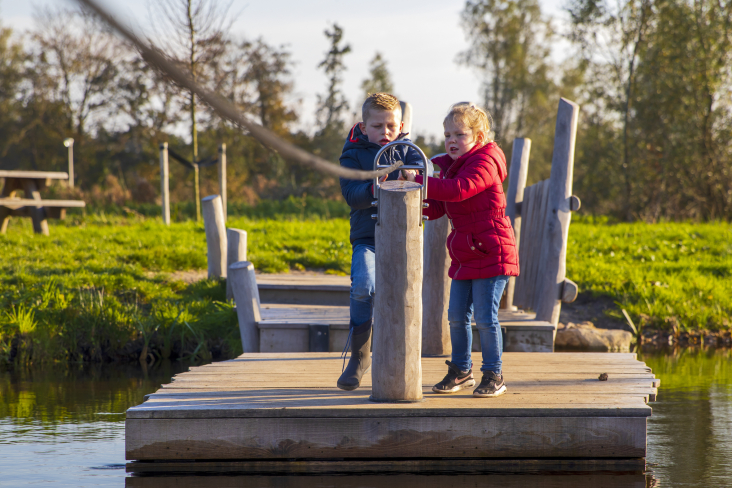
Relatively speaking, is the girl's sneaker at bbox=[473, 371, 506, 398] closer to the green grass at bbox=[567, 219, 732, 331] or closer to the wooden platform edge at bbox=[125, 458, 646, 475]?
the wooden platform edge at bbox=[125, 458, 646, 475]

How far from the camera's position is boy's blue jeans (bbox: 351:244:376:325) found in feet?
12.6

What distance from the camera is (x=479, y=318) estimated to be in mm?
3684

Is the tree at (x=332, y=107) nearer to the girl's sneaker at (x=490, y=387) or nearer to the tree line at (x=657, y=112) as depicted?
the tree line at (x=657, y=112)

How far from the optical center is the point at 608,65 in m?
17.0

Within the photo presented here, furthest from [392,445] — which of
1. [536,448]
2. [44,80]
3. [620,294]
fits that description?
[44,80]

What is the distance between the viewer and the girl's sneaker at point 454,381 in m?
3.67

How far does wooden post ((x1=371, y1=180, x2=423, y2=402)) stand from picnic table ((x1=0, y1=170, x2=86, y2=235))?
28.2 ft

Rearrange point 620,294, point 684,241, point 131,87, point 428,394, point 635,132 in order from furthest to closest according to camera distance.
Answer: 1. point 131,87
2. point 635,132
3. point 684,241
4. point 620,294
5. point 428,394

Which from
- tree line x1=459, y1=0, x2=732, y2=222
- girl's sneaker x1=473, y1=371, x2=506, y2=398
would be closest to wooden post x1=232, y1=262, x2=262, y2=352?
girl's sneaker x1=473, y1=371, x2=506, y2=398

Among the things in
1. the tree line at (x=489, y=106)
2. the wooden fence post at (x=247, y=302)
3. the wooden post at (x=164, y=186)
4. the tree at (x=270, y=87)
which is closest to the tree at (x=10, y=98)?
the tree line at (x=489, y=106)

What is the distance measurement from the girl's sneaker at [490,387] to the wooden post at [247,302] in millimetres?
2366

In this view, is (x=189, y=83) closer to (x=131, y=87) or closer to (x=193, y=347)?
(x=193, y=347)

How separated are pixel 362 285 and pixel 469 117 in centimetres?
102

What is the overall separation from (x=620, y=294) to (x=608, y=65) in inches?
401
